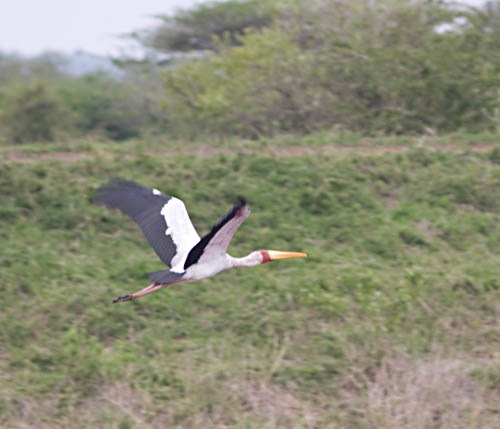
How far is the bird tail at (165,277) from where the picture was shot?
19.2 ft

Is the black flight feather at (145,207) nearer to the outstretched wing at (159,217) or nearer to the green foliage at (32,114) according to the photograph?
the outstretched wing at (159,217)

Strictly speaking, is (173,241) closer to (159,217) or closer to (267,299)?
(159,217)

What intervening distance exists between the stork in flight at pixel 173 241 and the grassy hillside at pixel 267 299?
1.01 m

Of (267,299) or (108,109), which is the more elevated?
(267,299)

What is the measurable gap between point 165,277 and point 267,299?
1.99 meters

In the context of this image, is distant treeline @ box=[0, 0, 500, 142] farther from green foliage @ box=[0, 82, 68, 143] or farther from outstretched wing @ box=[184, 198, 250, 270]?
outstretched wing @ box=[184, 198, 250, 270]

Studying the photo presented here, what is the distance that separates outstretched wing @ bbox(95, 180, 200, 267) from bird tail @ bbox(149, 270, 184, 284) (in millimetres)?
174

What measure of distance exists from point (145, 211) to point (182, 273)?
0.66 m

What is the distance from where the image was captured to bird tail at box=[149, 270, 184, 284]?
5840mm

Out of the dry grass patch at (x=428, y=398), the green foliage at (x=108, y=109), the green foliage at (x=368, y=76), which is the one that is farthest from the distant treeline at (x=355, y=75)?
the dry grass patch at (x=428, y=398)

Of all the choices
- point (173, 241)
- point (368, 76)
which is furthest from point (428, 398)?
point (368, 76)

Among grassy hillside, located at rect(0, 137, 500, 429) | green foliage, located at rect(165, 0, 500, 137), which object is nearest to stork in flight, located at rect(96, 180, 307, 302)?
grassy hillside, located at rect(0, 137, 500, 429)

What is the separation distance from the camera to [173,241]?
6.24 meters

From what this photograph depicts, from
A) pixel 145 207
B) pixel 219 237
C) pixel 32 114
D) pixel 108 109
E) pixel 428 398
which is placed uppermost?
pixel 219 237
